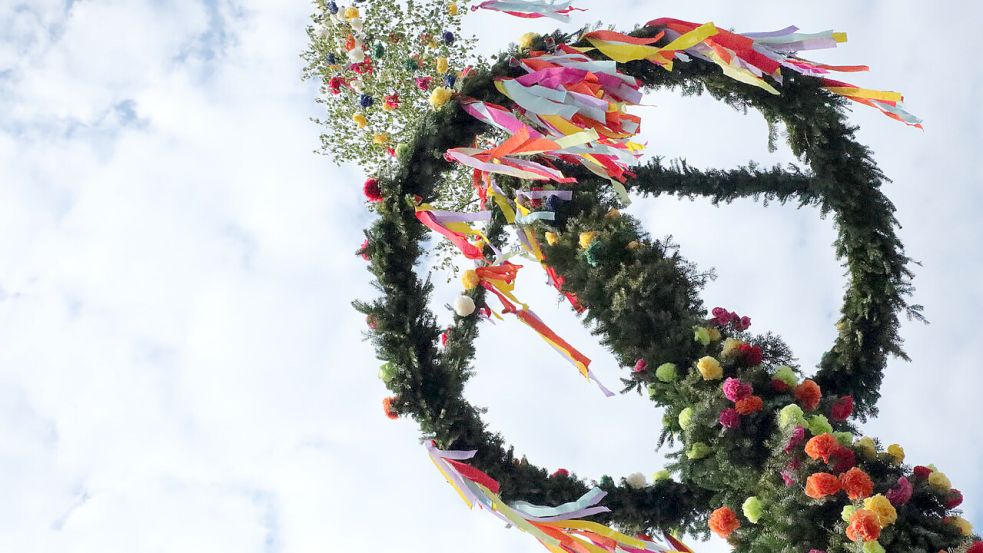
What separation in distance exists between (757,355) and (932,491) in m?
1.11

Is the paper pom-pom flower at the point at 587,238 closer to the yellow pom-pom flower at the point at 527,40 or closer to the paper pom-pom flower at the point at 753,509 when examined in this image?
the yellow pom-pom flower at the point at 527,40

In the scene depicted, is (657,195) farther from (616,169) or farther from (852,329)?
(852,329)

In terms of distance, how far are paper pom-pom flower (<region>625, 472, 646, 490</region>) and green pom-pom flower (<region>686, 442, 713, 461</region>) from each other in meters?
0.55

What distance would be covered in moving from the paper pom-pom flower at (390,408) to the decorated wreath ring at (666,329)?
0.5 inches

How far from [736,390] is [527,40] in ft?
8.72

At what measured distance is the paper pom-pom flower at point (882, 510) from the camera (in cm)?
323

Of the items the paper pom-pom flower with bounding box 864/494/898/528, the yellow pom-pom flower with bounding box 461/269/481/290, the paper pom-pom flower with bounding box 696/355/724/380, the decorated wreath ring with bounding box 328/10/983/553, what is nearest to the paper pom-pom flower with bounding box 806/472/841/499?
the decorated wreath ring with bounding box 328/10/983/553

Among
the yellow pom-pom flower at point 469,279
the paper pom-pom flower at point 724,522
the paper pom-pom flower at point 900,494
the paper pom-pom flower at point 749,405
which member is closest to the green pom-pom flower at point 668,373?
the paper pom-pom flower at point 749,405

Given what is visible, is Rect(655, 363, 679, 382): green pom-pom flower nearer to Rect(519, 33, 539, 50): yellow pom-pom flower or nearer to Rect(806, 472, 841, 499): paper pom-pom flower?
Rect(806, 472, 841, 499): paper pom-pom flower

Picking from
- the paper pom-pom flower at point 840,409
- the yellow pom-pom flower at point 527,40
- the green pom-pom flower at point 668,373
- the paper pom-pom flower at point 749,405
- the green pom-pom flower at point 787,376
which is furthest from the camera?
the yellow pom-pom flower at point 527,40

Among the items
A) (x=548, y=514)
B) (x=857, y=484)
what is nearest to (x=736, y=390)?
(x=857, y=484)

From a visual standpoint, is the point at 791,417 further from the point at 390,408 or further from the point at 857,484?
the point at 390,408

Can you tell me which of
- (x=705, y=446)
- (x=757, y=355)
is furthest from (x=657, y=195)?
(x=705, y=446)

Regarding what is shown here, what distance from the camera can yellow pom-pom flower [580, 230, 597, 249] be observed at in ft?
16.6
